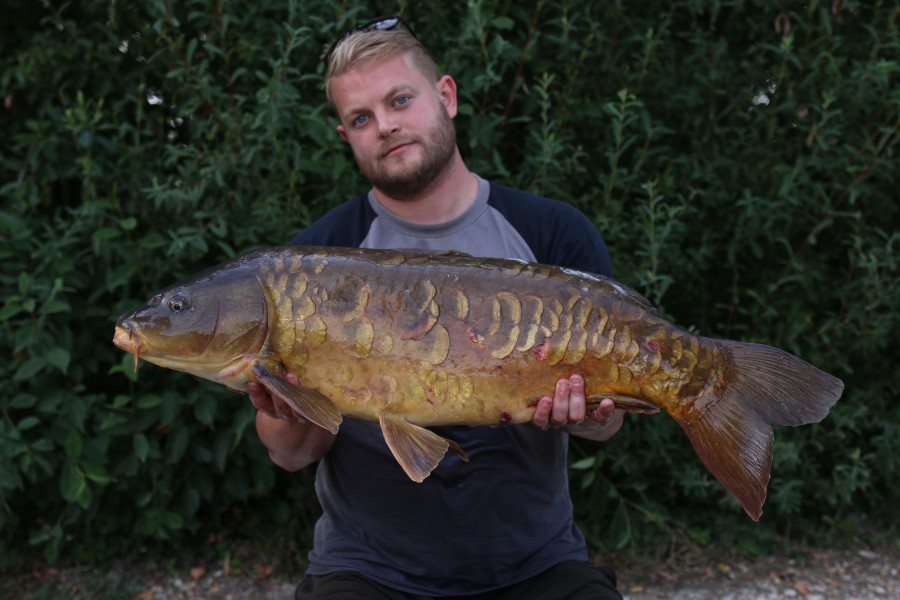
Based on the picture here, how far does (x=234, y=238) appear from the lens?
2721mm

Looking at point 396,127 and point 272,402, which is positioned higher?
point 396,127

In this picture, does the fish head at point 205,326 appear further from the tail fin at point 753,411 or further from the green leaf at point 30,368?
the green leaf at point 30,368

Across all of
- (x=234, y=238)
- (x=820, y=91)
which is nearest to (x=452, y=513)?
(x=234, y=238)

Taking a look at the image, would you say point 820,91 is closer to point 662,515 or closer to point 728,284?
point 728,284

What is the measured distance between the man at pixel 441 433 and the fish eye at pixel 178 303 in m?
0.29

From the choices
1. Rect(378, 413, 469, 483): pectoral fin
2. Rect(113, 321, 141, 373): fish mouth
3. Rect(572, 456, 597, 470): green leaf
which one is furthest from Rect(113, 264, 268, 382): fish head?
Rect(572, 456, 597, 470): green leaf

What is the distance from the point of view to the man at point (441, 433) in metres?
1.91

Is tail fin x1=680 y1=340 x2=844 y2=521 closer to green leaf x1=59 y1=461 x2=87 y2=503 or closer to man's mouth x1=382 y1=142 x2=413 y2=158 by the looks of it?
man's mouth x1=382 y1=142 x2=413 y2=158

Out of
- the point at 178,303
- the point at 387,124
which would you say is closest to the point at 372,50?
the point at 387,124

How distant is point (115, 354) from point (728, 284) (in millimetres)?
2210

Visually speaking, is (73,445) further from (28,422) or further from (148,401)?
(148,401)

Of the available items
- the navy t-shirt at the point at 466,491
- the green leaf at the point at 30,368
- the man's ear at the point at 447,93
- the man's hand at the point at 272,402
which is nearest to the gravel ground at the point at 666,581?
the green leaf at the point at 30,368

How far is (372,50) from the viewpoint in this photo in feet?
6.67

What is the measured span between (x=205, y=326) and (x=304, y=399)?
0.25 metres
